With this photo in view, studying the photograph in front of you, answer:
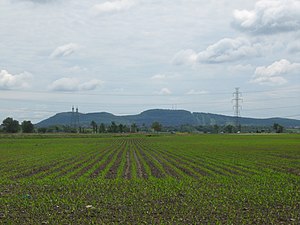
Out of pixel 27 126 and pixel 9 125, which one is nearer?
pixel 9 125

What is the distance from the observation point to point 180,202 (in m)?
15.4

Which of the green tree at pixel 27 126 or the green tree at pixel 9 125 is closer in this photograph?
the green tree at pixel 9 125

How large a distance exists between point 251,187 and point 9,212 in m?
10.8

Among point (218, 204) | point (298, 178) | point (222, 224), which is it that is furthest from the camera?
point (298, 178)

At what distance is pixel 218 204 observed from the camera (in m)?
14.9

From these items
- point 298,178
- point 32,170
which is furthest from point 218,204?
point 32,170

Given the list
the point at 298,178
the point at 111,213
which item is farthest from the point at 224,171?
the point at 111,213

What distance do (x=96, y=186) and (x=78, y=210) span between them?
6.28 m

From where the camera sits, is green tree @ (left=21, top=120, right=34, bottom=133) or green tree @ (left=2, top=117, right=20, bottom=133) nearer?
green tree @ (left=2, top=117, right=20, bottom=133)

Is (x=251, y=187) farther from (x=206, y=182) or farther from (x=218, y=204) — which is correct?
(x=218, y=204)

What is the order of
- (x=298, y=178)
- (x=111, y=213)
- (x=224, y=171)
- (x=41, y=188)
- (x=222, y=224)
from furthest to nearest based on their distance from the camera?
(x=224, y=171)
(x=298, y=178)
(x=41, y=188)
(x=111, y=213)
(x=222, y=224)

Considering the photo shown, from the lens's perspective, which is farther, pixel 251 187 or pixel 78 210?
pixel 251 187

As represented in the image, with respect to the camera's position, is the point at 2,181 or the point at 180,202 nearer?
the point at 180,202

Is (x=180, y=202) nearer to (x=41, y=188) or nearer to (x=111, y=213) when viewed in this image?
(x=111, y=213)
